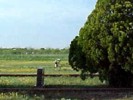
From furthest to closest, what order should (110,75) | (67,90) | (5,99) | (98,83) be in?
(98,83), (110,75), (67,90), (5,99)

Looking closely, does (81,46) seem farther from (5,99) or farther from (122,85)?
(5,99)

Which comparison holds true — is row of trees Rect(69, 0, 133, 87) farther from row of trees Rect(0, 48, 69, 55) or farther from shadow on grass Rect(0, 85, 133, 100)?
row of trees Rect(0, 48, 69, 55)

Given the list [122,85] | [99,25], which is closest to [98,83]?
[122,85]

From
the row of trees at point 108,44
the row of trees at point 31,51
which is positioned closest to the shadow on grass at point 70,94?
the row of trees at point 108,44

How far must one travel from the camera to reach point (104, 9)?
2014cm

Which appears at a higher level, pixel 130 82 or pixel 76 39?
pixel 76 39

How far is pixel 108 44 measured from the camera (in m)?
19.4

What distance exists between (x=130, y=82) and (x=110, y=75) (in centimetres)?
88

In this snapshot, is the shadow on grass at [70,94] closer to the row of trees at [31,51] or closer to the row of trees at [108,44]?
the row of trees at [108,44]

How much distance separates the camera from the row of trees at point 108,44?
19.2 m

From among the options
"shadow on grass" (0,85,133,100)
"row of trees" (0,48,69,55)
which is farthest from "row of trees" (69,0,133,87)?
"row of trees" (0,48,69,55)

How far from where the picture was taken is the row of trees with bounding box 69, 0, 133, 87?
19203 mm

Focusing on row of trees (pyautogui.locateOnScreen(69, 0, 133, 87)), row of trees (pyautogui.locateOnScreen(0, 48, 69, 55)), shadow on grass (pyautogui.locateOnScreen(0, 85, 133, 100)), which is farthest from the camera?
row of trees (pyautogui.locateOnScreen(0, 48, 69, 55))

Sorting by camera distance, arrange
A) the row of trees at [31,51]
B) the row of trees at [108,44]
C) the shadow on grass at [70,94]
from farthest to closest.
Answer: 1. the row of trees at [31,51]
2. the row of trees at [108,44]
3. the shadow on grass at [70,94]
